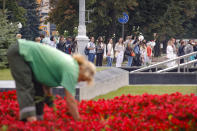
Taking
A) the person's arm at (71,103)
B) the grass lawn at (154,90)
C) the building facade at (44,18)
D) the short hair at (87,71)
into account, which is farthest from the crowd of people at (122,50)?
the short hair at (87,71)

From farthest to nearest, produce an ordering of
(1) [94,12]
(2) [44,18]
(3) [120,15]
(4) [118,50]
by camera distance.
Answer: (2) [44,18], (1) [94,12], (3) [120,15], (4) [118,50]

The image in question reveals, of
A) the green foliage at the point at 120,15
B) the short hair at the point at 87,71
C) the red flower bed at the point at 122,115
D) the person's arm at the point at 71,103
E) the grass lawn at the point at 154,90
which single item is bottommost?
the grass lawn at the point at 154,90

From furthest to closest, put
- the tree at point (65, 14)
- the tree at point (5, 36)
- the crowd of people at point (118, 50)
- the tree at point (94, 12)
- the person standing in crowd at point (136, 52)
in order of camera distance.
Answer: the tree at point (65, 14), the tree at point (94, 12), the person standing in crowd at point (136, 52), the crowd of people at point (118, 50), the tree at point (5, 36)

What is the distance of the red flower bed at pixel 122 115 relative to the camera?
21.9ft

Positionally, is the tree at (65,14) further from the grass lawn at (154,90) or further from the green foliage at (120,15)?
the grass lawn at (154,90)

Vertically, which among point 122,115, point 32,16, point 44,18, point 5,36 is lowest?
point 122,115

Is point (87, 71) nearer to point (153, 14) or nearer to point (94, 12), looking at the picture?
point (94, 12)

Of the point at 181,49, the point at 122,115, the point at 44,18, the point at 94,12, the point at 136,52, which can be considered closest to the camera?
the point at 122,115

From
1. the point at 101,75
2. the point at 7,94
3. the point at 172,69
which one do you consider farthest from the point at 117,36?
the point at 7,94

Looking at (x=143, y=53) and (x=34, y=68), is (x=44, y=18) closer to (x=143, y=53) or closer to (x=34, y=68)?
(x=143, y=53)

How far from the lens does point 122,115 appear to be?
8242 mm

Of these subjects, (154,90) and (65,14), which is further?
(65,14)

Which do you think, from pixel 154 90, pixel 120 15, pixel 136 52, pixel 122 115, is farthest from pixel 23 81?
pixel 120 15

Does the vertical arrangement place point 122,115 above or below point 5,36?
below
